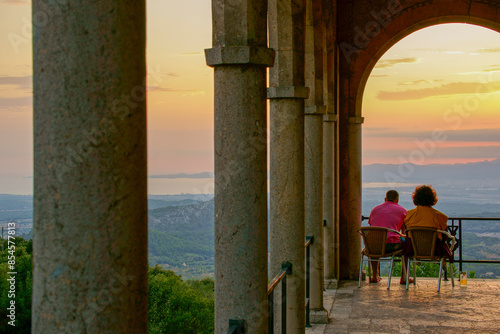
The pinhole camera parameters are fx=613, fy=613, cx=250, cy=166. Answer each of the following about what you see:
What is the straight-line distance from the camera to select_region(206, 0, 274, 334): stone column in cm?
347

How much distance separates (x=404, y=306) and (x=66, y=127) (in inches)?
277

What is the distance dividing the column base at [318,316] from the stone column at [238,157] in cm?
372

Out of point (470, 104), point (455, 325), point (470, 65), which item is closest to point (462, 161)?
point (470, 65)

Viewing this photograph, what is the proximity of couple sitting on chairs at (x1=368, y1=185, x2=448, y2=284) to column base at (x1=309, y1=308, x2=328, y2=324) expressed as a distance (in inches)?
82.8

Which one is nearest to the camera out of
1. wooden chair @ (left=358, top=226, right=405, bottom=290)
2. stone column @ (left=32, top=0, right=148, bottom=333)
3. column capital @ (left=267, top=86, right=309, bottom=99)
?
stone column @ (left=32, top=0, right=148, bottom=333)

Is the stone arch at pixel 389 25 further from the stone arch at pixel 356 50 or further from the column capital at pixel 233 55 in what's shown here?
the column capital at pixel 233 55

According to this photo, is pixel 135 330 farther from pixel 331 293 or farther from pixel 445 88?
pixel 445 88

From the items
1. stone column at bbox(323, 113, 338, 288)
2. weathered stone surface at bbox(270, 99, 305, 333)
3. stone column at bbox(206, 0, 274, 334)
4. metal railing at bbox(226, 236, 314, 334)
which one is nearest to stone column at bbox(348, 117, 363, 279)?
stone column at bbox(323, 113, 338, 288)

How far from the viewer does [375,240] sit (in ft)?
28.5

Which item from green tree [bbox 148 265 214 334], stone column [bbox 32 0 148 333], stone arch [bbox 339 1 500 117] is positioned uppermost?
stone arch [bbox 339 1 500 117]

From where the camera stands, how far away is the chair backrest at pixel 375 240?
8633mm

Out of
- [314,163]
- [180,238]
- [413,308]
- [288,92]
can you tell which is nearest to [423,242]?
[413,308]

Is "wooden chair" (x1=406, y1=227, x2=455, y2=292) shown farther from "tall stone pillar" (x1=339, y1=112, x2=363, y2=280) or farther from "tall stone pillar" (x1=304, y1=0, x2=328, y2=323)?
"tall stone pillar" (x1=304, y1=0, x2=328, y2=323)

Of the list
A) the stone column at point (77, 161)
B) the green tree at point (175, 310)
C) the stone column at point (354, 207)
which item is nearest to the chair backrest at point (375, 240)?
the stone column at point (354, 207)
